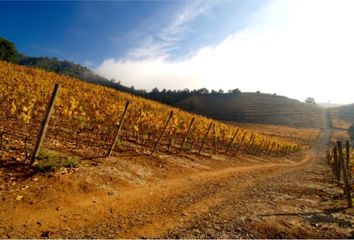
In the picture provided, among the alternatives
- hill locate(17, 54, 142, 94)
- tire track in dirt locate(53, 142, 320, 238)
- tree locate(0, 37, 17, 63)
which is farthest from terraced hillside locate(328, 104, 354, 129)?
tree locate(0, 37, 17, 63)

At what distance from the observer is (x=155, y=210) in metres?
6.84

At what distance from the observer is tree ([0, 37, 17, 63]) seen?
5312 cm

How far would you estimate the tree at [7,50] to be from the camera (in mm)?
53125

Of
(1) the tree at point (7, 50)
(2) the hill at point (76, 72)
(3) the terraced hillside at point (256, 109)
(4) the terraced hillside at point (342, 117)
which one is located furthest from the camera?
(2) the hill at point (76, 72)

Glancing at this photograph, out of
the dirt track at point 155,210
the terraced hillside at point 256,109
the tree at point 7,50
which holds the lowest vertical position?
the dirt track at point 155,210

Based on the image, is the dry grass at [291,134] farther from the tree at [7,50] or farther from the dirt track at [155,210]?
the tree at [7,50]

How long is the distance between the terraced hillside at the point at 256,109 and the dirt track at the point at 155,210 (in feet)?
259

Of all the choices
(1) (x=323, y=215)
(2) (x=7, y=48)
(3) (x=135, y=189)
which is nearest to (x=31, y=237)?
(3) (x=135, y=189)

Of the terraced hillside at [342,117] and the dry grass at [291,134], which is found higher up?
the terraced hillside at [342,117]

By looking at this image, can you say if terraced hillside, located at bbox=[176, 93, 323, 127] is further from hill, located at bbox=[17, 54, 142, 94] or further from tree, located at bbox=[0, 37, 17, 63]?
tree, located at bbox=[0, 37, 17, 63]

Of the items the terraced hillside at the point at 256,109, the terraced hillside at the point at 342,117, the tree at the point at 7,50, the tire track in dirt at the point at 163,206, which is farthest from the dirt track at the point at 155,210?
the terraced hillside at the point at 342,117

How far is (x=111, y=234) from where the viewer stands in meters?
5.25

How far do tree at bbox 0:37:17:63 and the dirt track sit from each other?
5762 cm

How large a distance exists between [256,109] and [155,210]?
101m
